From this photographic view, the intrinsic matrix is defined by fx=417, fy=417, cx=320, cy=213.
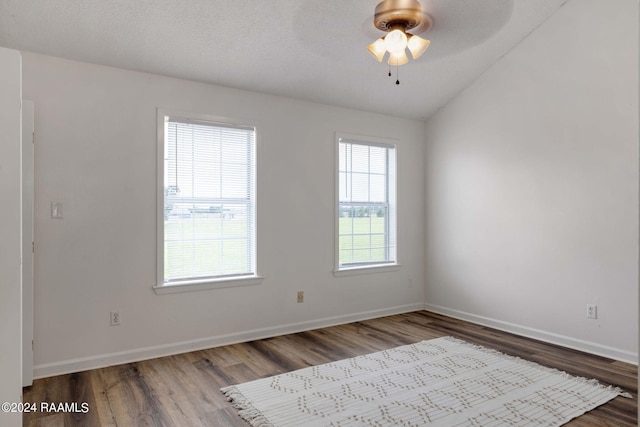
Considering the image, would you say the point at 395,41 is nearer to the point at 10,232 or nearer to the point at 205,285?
the point at 205,285

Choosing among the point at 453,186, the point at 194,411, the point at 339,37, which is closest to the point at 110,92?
the point at 339,37

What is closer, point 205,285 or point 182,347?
point 182,347

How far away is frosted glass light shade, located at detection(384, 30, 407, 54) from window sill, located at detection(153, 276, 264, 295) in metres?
2.35

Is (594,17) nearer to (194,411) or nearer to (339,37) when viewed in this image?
(339,37)

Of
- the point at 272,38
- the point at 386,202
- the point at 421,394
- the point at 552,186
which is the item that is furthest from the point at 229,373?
the point at 552,186

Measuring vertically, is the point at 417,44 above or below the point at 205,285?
above

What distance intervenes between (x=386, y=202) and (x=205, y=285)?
2410 millimetres

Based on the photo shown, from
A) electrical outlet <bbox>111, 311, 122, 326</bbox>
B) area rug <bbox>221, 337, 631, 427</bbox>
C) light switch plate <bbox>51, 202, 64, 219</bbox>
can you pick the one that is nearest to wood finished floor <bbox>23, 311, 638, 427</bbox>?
area rug <bbox>221, 337, 631, 427</bbox>

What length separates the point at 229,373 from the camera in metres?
3.16

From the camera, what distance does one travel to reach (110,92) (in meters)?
3.35

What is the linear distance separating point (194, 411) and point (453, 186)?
3649mm

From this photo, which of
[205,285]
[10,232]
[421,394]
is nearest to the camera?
[10,232]

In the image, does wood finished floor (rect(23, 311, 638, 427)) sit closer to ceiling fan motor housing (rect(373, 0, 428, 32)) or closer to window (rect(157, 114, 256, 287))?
window (rect(157, 114, 256, 287))

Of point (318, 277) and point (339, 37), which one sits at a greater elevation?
point (339, 37)
